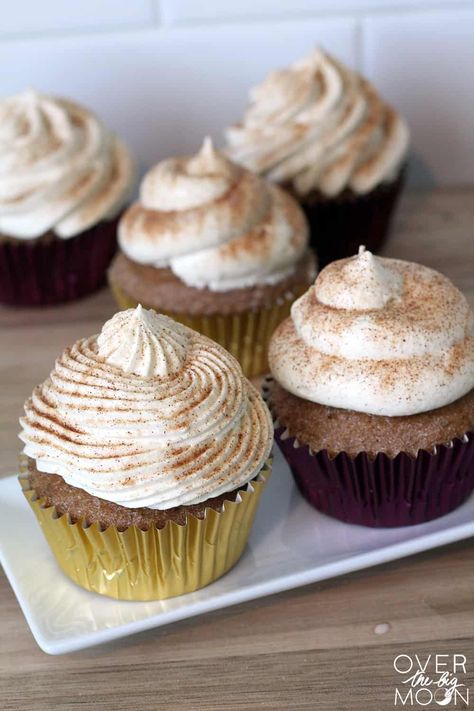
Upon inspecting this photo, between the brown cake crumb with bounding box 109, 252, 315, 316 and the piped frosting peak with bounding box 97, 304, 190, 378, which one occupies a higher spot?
the piped frosting peak with bounding box 97, 304, 190, 378

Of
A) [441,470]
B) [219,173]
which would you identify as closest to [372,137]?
[219,173]

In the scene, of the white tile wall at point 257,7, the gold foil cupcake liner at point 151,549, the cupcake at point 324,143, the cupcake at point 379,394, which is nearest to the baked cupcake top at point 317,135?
the cupcake at point 324,143

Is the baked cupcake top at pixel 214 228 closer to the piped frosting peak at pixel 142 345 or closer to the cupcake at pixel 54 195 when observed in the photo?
the cupcake at pixel 54 195

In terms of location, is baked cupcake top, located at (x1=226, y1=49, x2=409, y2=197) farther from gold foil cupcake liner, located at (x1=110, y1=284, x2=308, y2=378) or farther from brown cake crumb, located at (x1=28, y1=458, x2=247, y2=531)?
brown cake crumb, located at (x1=28, y1=458, x2=247, y2=531)

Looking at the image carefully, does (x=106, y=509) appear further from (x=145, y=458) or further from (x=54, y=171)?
(x=54, y=171)

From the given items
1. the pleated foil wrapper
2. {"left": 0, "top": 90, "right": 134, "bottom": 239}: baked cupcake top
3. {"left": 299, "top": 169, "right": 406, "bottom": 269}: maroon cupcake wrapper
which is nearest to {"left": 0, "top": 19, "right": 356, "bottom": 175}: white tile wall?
{"left": 0, "top": 90, "right": 134, "bottom": 239}: baked cupcake top
